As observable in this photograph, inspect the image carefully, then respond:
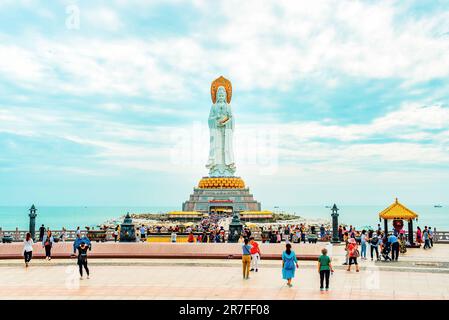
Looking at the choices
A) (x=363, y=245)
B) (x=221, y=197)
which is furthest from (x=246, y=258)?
(x=221, y=197)

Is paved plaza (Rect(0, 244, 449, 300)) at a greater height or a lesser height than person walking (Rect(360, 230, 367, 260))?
lesser

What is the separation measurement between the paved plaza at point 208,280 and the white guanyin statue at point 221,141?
1600 inches

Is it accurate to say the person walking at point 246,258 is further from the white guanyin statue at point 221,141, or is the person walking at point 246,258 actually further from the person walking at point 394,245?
the white guanyin statue at point 221,141

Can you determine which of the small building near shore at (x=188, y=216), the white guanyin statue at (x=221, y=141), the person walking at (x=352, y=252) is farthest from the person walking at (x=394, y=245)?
the white guanyin statue at (x=221, y=141)

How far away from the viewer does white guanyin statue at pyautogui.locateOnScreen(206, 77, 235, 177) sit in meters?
59.2

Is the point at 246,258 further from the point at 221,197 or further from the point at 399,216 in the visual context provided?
the point at 221,197

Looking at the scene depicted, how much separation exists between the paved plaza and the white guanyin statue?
40.6 metres

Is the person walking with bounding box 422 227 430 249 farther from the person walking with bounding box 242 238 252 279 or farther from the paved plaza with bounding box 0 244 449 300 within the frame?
the person walking with bounding box 242 238 252 279

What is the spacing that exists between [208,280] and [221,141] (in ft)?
150

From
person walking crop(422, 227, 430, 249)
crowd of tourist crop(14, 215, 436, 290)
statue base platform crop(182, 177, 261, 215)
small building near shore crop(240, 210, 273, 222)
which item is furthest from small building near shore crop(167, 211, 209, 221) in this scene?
person walking crop(422, 227, 430, 249)

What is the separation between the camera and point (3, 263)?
18.4 meters
